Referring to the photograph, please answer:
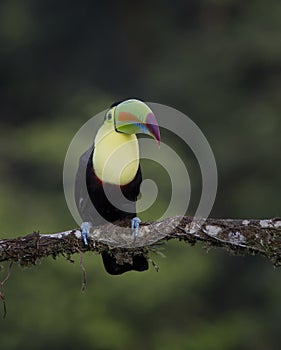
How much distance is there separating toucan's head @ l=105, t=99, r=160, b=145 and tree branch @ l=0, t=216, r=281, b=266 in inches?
19.4

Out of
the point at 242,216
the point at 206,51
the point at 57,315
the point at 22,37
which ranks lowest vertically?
the point at 57,315

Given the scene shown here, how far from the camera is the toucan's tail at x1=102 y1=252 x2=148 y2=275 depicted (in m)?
4.54

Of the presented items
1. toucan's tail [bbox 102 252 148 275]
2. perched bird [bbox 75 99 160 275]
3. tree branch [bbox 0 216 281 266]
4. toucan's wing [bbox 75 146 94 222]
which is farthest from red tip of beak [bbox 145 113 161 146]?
toucan's tail [bbox 102 252 148 275]

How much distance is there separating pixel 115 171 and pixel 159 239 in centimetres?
54

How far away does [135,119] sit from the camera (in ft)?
15.4

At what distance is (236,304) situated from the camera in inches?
392

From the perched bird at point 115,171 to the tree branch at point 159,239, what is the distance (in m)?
0.27

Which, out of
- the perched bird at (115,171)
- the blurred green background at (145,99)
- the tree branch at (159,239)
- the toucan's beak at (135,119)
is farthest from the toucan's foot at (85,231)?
the blurred green background at (145,99)

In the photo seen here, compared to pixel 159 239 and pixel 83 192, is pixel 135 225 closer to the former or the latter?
pixel 159 239

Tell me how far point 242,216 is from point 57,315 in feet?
6.86

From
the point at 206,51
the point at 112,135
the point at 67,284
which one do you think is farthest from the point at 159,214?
the point at 112,135

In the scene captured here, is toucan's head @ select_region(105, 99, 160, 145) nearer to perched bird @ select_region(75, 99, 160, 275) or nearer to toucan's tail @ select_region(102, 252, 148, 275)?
perched bird @ select_region(75, 99, 160, 275)

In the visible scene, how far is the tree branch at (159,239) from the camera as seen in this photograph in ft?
13.8

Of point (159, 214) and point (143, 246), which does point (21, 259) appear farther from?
point (159, 214)
